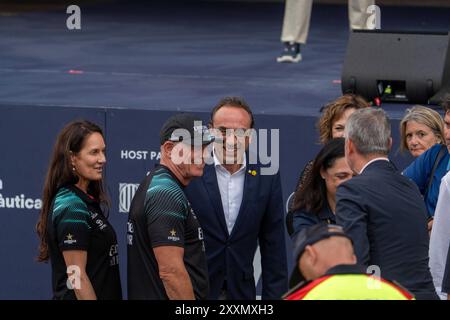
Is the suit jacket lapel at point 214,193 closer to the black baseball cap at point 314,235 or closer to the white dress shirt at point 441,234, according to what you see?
the white dress shirt at point 441,234

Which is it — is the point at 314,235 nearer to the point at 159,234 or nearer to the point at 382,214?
the point at 382,214

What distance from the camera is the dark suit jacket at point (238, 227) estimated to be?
5.84 m

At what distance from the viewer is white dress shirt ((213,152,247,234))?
5887mm

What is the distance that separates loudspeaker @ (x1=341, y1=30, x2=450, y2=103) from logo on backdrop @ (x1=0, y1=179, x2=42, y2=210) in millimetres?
2534

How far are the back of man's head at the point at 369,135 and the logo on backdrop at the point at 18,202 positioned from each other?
3724 millimetres

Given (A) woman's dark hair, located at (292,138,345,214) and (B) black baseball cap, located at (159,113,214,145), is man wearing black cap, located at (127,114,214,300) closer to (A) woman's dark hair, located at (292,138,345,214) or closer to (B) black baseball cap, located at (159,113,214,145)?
(B) black baseball cap, located at (159,113,214,145)

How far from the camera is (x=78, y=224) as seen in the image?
5234 mm

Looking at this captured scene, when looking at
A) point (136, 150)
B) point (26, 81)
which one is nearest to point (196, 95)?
point (136, 150)

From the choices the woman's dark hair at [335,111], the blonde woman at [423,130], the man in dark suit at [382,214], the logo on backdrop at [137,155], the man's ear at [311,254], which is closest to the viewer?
the man's ear at [311,254]

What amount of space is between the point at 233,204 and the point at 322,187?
0.64 meters

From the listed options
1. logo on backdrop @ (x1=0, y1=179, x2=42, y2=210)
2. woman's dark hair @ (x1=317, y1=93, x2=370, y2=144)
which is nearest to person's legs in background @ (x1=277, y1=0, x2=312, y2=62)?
logo on backdrop @ (x1=0, y1=179, x2=42, y2=210)

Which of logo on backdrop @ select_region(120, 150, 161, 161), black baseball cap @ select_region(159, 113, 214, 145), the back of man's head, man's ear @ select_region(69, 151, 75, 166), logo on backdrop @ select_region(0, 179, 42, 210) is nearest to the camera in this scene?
the back of man's head

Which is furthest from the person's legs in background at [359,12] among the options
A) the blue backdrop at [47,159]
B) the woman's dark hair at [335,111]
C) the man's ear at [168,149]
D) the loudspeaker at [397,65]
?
the man's ear at [168,149]

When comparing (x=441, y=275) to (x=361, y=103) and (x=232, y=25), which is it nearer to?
(x=361, y=103)
